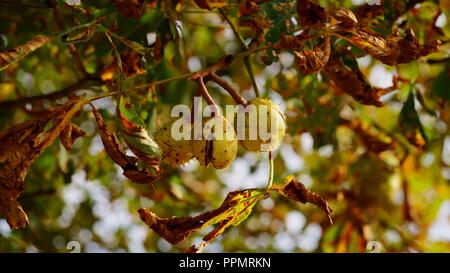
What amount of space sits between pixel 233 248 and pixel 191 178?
509 mm

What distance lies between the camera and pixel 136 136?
152cm

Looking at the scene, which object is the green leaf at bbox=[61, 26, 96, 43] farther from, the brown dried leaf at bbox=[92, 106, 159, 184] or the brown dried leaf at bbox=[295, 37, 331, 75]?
the brown dried leaf at bbox=[295, 37, 331, 75]

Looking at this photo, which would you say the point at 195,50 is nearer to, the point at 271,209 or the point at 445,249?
the point at 271,209

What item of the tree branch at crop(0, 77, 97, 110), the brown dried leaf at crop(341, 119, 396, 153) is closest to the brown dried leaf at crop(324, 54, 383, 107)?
the tree branch at crop(0, 77, 97, 110)

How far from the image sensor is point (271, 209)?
4.32m

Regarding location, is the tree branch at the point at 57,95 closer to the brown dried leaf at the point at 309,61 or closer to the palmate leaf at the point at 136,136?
the palmate leaf at the point at 136,136

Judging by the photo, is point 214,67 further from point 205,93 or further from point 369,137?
point 369,137

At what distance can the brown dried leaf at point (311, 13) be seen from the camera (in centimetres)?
151

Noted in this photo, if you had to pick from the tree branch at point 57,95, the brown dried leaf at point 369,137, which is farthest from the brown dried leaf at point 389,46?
the brown dried leaf at point 369,137

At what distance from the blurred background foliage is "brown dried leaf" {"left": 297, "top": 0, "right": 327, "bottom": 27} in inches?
9.1

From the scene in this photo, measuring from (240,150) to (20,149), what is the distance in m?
2.07

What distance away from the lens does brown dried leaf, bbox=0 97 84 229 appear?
57.7 inches

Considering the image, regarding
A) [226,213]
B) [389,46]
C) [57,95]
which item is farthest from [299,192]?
[57,95]

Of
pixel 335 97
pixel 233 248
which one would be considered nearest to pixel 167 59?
pixel 335 97
